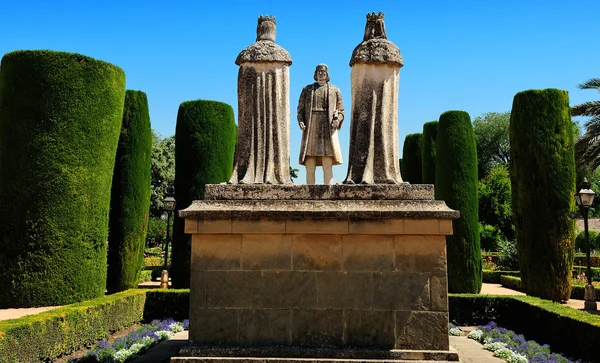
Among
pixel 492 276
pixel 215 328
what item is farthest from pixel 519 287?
pixel 215 328

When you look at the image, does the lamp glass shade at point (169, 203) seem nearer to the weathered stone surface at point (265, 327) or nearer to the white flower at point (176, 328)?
the white flower at point (176, 328)

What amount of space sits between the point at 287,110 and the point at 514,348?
5756mm

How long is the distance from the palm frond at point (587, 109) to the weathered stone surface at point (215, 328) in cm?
2629

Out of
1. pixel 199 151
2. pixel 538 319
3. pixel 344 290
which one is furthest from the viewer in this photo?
pixel 199 151

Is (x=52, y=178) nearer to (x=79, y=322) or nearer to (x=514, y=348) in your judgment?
(x=79, y=322)

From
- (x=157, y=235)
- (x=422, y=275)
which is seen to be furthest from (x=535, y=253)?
(x=157, y=235)

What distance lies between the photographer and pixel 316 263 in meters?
6.78

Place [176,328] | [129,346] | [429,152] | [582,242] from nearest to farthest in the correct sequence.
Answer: [129,346] → [176,328] → [429,152] → [582,242]

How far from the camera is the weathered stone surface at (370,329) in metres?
6.59

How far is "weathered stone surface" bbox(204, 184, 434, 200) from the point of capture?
→ 275 inches

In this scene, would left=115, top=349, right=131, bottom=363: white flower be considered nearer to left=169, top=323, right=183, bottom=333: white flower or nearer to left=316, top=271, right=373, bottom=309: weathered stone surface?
left=169, top=323, right=183, bottom=333: white flower

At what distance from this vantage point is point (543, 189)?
16.4m

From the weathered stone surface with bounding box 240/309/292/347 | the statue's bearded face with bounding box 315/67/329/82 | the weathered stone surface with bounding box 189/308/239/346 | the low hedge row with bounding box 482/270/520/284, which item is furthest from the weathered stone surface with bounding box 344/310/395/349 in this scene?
the low hedge row with bounding box 482/270/520/284

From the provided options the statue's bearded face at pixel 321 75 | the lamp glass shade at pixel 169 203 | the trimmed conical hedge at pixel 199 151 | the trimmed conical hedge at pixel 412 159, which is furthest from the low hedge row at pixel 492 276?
the statue's bearded face at pixel 321 75
